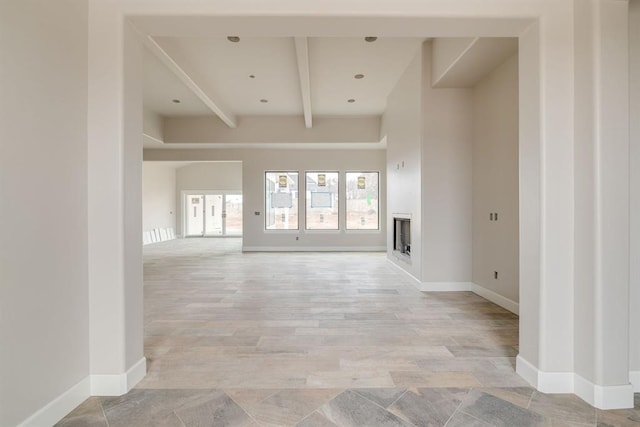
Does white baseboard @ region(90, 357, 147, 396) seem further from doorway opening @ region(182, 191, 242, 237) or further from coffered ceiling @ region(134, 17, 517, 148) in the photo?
doorway opening @ region(182, 191, 242, 237)

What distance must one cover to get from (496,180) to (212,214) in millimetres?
12038

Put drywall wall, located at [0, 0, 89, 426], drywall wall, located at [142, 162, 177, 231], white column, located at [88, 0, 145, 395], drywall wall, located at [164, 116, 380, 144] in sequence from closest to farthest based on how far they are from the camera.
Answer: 1. drywall wall, located at [0, 0, 89, 426]
2. white column, located at [88, 0, 145, 395]
3. drywall wall, located at [164, 116, 380, 144]
4. drywall wall, located at [142, 162, 177, 231]

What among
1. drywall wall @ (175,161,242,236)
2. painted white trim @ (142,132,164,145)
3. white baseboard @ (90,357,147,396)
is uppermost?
painted white trim @ (142,132,164,145)

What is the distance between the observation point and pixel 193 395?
1917 mm

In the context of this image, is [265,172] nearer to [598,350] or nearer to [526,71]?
[526,71]

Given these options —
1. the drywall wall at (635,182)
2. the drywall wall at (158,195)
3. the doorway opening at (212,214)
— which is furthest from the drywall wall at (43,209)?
the doorway opening at (212,214)

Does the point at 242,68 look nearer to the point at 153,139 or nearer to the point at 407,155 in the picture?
the point at 407,155

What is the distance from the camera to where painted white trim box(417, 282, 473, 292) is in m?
4.38

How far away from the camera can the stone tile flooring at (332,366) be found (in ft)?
5.65

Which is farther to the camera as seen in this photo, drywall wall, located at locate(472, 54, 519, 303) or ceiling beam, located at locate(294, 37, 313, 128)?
ceiling beam, located at locate(294, 37, 313, 128)

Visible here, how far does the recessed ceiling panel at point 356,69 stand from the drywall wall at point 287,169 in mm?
1970

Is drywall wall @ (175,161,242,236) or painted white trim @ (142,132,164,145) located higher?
painted white trim @ (142,132,164,145)

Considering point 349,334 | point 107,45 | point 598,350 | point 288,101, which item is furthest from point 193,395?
point 288,101

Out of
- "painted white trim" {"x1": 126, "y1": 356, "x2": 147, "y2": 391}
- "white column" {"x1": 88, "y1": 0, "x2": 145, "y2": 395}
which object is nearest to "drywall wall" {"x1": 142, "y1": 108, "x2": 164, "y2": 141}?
"white column" {"x1": 88, "y1": 0, "x2": 145, "y2": 395}
